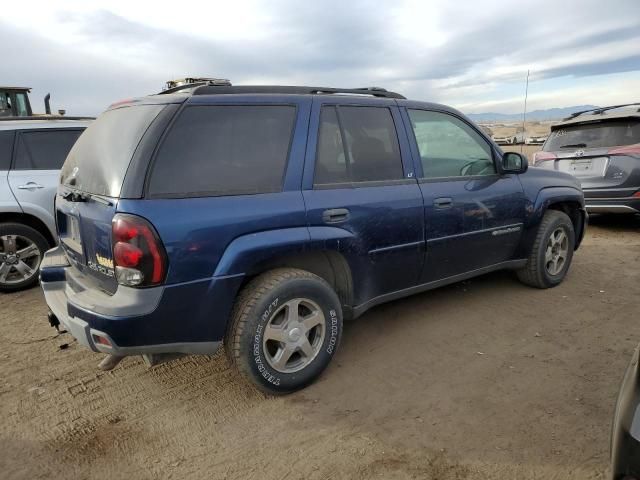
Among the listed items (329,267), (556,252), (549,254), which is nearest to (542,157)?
(556,252)

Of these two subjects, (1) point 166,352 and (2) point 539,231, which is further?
(2) point 539,231

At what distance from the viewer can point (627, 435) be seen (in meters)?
1.52

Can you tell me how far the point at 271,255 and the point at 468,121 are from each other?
2.34 meters

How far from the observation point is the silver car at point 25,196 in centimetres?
484

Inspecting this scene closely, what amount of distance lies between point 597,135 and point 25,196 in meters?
7.43

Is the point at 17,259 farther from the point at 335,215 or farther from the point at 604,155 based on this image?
the point at 604,155

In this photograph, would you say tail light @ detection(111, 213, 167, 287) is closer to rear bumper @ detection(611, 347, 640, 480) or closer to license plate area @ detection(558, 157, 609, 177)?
rear bumper @ detection(611, 347, 640, 480)

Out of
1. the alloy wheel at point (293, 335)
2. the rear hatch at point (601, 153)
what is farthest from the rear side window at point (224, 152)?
the rear hatch at point (601, 153)

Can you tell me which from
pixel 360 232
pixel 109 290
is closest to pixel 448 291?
pixel 360 232

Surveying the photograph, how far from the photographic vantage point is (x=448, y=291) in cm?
471

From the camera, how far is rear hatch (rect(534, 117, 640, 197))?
257 inches

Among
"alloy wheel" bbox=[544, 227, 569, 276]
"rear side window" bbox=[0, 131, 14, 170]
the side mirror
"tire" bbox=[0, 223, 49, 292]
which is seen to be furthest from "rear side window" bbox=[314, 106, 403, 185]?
"rear side window" bbox=[0, 131, 14, 170]

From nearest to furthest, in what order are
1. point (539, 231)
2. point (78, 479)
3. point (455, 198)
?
point (78, 479)
point (455, 198)
point (539, 231)

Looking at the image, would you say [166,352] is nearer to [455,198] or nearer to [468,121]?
[455,198]
